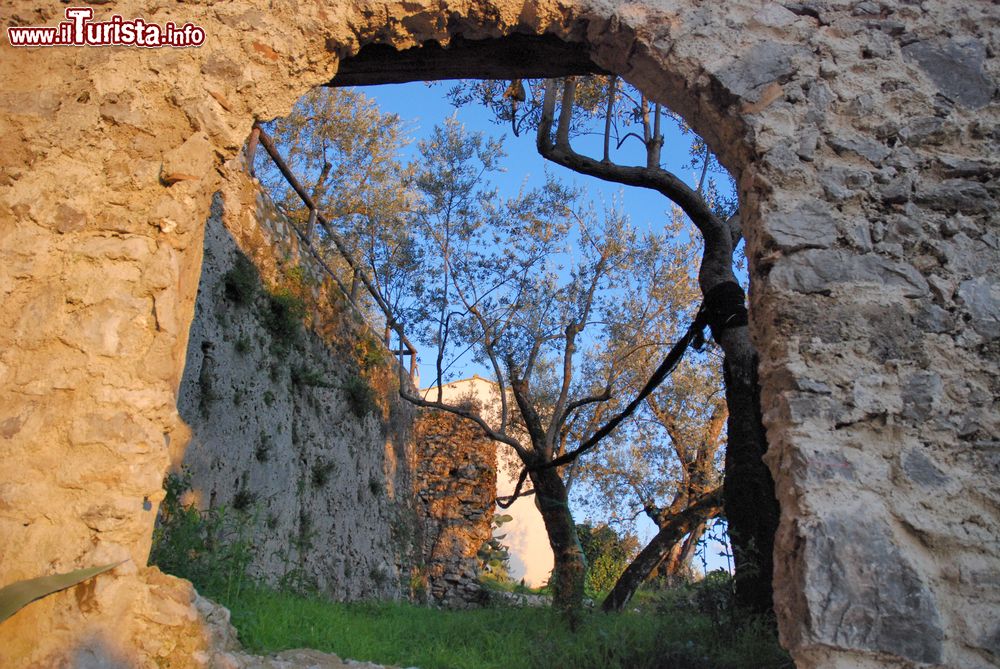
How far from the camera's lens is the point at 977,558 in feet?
7.83

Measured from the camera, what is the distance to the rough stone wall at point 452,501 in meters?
12.1

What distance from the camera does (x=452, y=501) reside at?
12.8 m

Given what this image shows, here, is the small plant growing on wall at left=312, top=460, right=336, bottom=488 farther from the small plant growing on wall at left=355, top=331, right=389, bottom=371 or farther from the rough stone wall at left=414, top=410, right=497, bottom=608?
the rough stone wall at left=414, top=410, right=497, bottom=608

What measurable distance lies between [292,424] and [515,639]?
328cm

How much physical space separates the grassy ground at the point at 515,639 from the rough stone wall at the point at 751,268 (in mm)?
1855

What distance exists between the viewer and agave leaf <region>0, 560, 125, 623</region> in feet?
7.88

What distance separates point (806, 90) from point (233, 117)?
86.1 inches

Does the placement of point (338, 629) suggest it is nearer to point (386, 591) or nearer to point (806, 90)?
point (806, 90)

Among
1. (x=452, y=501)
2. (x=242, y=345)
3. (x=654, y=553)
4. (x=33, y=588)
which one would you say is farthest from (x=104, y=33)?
(x=452, y=501)

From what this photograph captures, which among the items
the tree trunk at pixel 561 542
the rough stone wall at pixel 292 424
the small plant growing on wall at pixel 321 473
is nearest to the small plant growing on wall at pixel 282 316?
the rough stone wall at pixel 292 424

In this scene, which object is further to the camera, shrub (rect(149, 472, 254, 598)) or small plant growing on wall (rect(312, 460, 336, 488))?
small plant growing on wall (rect(312, 460, 336, 488))

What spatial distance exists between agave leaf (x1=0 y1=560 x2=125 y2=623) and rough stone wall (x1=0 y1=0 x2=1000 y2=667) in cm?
5

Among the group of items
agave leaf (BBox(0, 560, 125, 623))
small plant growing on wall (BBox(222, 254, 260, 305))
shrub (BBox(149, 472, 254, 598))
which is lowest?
agave leaf (BBox(0, 560, 125, 623))

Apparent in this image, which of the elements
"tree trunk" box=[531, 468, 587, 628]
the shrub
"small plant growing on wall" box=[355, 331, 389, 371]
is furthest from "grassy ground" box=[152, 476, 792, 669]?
"small plant growing on wall" box=[355, 331, 389, 371]
